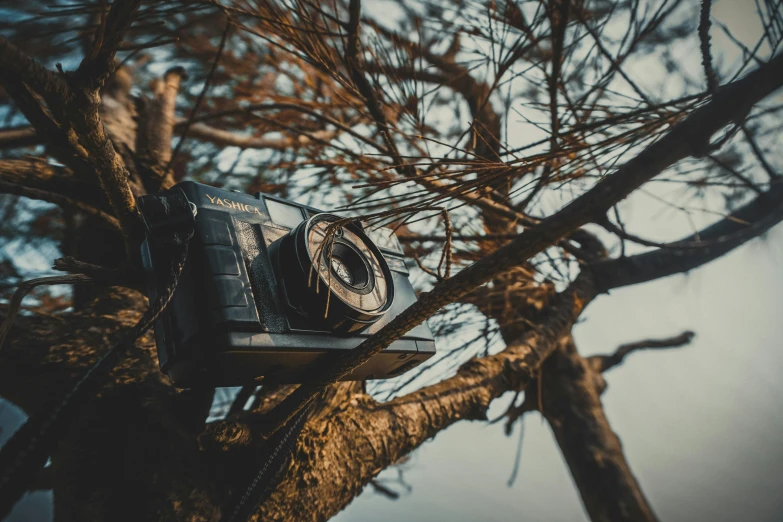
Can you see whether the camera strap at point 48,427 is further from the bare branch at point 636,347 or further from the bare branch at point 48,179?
the bare branch at point 636,347

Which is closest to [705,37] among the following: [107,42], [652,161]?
[652,161]

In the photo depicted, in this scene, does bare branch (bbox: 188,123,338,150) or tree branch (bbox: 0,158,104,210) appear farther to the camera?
bare branch (bbox: 188,123,338,150)

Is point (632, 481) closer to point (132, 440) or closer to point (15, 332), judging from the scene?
point (132, 440)

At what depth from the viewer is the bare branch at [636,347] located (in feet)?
4.92

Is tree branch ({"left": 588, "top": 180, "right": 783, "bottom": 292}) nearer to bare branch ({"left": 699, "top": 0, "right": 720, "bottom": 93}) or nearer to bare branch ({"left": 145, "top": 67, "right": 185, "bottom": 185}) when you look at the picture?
bare branch ({"left": 699, "top": 0, "right": 720, "bottom": 93})

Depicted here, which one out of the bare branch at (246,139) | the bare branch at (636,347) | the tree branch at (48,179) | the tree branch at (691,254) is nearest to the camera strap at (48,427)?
the tree branch at (48,179)

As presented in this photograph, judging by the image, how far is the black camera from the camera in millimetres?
458

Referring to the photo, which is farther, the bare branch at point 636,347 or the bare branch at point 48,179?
the bare branch at point 636,347

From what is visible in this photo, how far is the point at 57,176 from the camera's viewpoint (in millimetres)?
772

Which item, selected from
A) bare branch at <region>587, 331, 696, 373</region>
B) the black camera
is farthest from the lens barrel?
bare branch at <region>587, 331, 696, 373</region>

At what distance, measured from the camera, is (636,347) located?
4.97 feet

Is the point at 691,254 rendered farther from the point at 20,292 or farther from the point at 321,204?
the point at 20,292

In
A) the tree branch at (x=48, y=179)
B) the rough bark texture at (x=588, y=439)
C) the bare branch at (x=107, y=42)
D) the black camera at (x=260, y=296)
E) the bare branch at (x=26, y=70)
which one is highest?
the tree branch at (x=48, y=179)

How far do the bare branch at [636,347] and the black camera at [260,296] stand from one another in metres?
1.19
